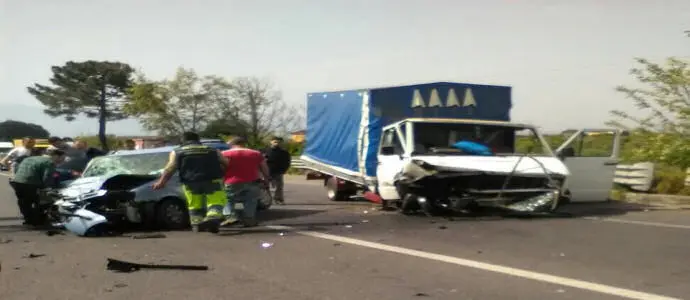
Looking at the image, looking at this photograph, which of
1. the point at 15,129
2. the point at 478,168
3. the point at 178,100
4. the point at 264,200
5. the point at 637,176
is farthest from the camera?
the point at 15,129

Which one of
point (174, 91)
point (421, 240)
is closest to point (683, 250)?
point (421, 240)

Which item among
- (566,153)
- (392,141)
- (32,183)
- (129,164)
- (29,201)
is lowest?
(29,201)

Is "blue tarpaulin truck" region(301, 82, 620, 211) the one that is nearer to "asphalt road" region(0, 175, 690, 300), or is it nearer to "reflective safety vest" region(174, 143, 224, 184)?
"asphalt road" region(0, 175, 690, 300)

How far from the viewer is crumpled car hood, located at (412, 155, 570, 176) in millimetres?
12172

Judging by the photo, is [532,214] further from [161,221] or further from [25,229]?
[25,229]

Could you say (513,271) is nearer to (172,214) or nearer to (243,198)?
(243,198)

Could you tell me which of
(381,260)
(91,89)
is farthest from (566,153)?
(91,89)

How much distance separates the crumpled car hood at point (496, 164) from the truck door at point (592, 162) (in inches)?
66.1

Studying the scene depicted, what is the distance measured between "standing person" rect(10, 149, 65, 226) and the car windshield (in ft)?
1.96

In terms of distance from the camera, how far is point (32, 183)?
12297 millimetres

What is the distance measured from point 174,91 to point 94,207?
149 ft

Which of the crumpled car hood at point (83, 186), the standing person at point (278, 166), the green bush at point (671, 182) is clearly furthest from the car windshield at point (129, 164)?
the green bush at point (671, 182)

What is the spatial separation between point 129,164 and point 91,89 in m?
61.4

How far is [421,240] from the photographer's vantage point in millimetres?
10078
